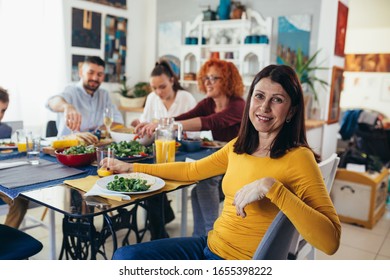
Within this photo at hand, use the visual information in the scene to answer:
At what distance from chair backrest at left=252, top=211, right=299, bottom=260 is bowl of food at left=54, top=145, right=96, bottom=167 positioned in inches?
30.5

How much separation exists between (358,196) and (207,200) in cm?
125

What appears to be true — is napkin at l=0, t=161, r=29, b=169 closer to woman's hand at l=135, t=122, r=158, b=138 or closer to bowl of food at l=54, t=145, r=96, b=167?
bowl of food at l=54, t=145, r=96, b=167

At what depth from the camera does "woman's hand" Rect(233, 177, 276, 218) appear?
0.94 meters

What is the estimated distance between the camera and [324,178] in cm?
118

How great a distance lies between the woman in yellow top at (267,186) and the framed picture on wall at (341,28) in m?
2.36

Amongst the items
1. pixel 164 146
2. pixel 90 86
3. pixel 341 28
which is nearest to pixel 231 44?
pixel 341 28

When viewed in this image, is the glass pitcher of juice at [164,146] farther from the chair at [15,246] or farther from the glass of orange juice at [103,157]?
the chair at [15,246]

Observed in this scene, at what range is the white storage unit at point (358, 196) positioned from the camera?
2590mm

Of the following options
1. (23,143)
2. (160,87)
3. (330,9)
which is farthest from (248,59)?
(23,143)

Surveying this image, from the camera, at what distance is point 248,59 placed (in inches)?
140

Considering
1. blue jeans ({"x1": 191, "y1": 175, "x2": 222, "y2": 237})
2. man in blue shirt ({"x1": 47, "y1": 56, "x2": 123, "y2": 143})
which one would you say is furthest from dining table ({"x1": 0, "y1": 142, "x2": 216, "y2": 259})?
man in blue shirt ({"x1": 47, "y1": 56, "x2": 123, "y2": 143})

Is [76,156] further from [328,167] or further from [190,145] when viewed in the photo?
[328,167]

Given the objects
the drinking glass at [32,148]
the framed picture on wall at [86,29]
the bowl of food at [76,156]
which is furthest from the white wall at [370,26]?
the framed picture on wall at [86,29]

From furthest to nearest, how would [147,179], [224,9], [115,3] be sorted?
[115,3]
[224,9]
[147,179]
